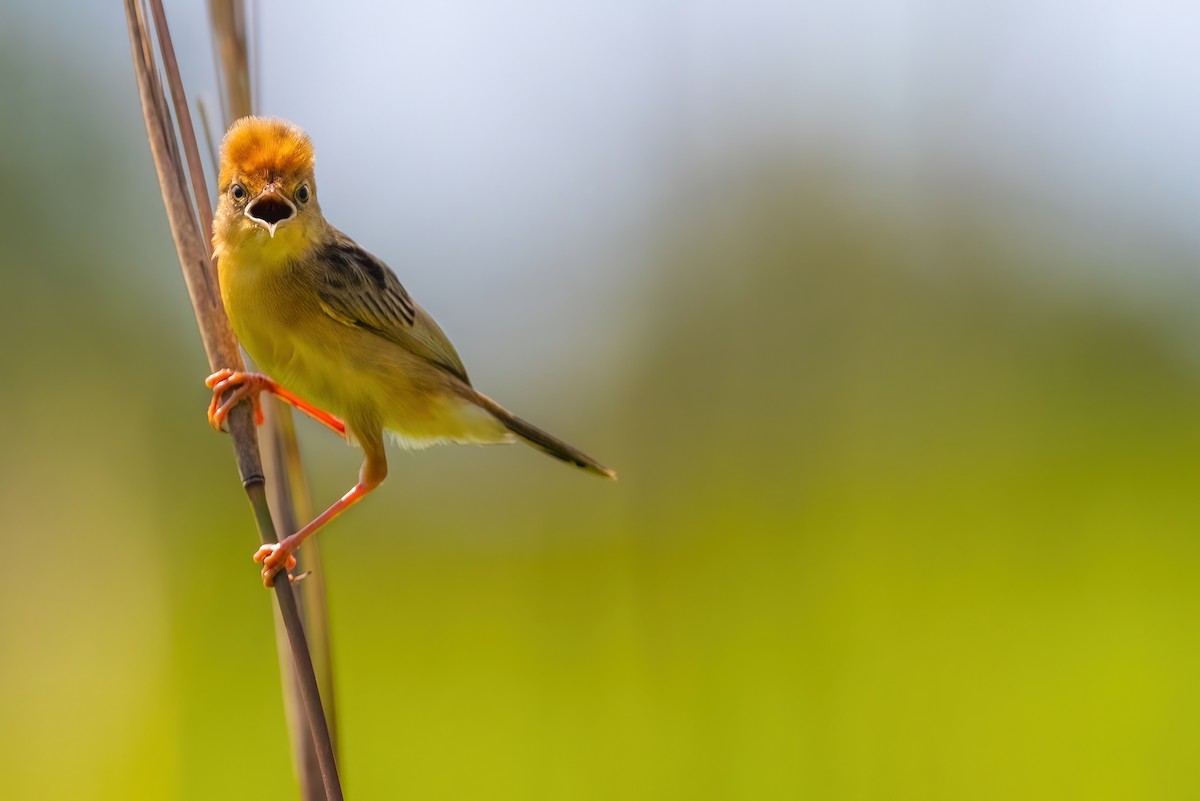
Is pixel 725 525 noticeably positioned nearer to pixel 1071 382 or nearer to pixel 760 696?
pixel 760 696

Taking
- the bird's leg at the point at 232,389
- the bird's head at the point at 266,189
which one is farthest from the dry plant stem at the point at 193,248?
the bird's head at the point at 266,189

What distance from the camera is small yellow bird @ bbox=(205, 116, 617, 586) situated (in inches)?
78.4

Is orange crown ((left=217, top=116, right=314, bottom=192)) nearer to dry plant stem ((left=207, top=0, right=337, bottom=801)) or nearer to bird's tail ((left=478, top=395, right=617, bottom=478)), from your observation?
dry plant stem ((left=207, top=0, right=337, bottom=801))

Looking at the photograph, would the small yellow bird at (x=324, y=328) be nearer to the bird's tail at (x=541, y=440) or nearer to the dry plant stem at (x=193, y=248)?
the bird's tail at (x=541, y=440)

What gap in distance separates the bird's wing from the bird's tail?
16cm

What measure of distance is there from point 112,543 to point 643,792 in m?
2.63

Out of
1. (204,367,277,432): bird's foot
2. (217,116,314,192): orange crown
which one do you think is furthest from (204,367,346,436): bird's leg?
(217,116,314,192): orange crown

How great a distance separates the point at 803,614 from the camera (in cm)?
435

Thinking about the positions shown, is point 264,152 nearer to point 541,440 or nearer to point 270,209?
point 270,209

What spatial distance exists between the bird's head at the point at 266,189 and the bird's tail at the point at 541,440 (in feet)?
2.13

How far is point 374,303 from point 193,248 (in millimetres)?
817

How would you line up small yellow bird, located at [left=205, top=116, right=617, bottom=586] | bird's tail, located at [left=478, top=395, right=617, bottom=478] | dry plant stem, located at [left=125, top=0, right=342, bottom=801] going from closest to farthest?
1. dry plant stem, located at [left=125, top=0, right=342, bottom=801]
2. small yellow bird, located at [left=205, top=116, right=617, bottom=586]
3. bird's tail, located at [left=478, top=395, right=617, bottom=478]

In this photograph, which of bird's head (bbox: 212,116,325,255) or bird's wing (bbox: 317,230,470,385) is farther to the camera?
bird's wing (bbox: 317,230,470,385)

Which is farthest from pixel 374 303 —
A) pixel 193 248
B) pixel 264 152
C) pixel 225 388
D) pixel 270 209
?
pixel 193 248
